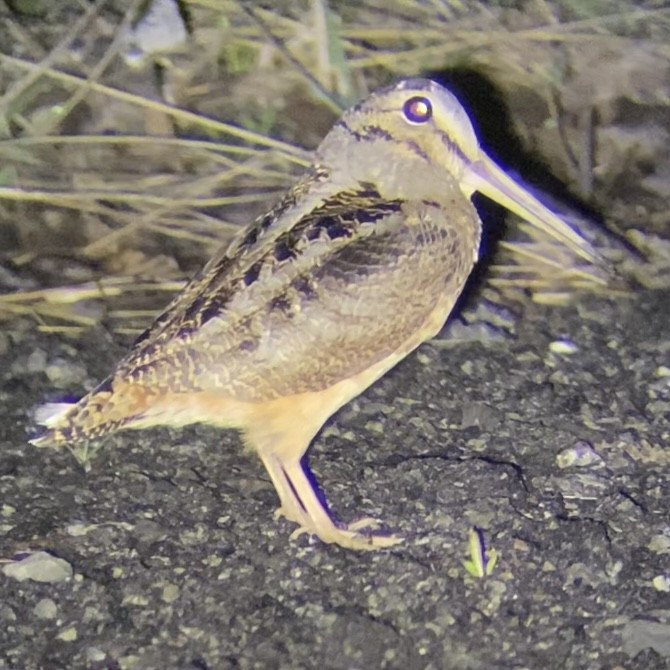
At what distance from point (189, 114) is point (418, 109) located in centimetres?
153

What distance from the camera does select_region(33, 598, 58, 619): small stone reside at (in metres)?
3.39

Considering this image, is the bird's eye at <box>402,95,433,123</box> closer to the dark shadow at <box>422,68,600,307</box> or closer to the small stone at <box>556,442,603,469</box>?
the small stone at <box>556,442,603,469</box>

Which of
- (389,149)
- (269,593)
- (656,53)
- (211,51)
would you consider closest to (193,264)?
(211,51)

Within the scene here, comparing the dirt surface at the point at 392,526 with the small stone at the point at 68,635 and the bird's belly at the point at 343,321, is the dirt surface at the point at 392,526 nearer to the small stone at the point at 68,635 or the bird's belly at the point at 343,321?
the small stone at the point at 68,635

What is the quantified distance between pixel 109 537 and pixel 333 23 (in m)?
2.57

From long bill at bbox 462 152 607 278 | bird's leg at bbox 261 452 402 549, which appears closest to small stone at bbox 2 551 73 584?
bird's leg at bbox 261 452 402 549

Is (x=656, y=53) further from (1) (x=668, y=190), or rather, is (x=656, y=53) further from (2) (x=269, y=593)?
(2) (x=269, y=593)

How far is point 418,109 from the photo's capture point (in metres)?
3.72

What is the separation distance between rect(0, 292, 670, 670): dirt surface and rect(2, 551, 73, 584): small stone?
2cm

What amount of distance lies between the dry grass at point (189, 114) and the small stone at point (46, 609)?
139 centimetres

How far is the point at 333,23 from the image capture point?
5.35 meters

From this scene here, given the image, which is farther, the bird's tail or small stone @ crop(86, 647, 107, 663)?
the bird's tail

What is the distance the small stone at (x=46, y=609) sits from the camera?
3.39 m

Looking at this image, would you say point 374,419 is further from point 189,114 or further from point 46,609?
point 189,114
